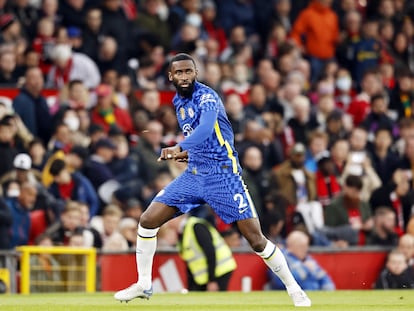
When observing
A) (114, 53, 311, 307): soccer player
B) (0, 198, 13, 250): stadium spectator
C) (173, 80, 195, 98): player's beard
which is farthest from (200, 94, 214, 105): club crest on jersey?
(0, 198, 13, 250): stadium spectator

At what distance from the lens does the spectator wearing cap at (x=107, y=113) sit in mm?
20375

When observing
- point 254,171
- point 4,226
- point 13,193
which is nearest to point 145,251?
point 4,226

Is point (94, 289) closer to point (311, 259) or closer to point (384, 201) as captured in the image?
point (311, 259)

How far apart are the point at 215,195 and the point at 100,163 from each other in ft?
21.6

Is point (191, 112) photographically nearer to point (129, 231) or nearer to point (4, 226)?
point (4, 226)

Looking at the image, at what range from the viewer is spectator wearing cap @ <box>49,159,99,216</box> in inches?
724

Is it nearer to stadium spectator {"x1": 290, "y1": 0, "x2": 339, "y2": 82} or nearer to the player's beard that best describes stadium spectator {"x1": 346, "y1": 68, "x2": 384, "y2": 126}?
stadium spectator {"x1": 290, "y1": 0, "x2": 339, "y2": 82}

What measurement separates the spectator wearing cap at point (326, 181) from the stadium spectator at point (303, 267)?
2.90 meters

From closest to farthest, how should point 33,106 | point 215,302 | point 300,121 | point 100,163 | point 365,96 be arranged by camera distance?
point 215,302, point 100,163, point 33,106, point 300,121, point 365,96

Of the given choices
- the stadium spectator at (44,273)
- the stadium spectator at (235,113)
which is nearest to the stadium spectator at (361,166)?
the stadium spectator at (235,113)

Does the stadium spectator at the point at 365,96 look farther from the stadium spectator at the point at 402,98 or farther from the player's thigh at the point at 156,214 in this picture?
the player's thigh at the point at 156,214

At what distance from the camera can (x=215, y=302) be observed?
1392 cm

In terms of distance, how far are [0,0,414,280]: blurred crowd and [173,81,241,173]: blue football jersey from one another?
14.9 feet

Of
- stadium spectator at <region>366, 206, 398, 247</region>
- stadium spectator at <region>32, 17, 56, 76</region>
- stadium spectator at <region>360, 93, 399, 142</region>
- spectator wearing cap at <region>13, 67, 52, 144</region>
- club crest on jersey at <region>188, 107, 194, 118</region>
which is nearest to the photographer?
club crest on jersey at <region>188, 107, 194, 118</region>
